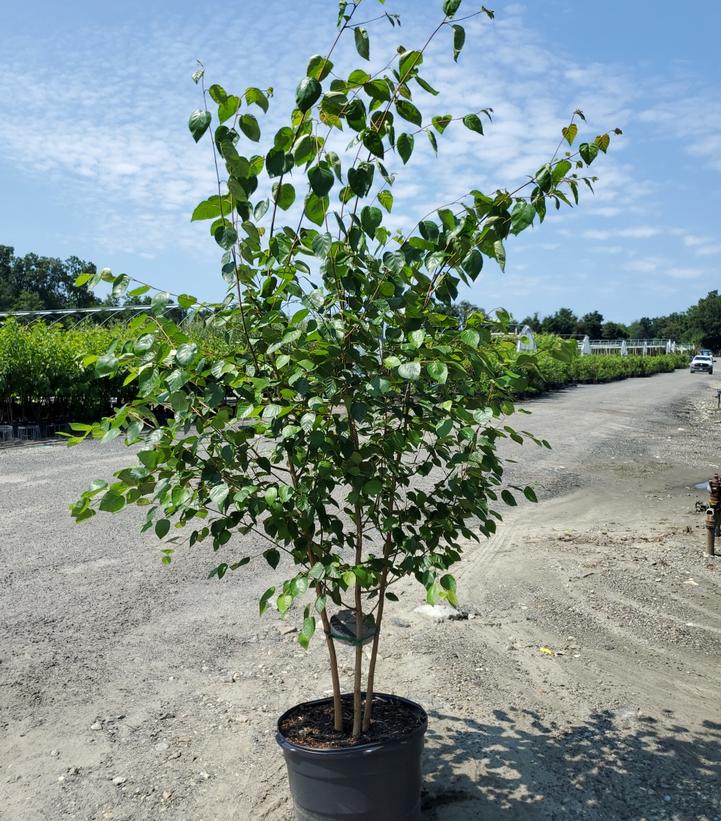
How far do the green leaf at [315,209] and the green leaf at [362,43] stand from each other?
1.33 feet

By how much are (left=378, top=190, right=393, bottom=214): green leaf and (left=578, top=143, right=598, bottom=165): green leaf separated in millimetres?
577

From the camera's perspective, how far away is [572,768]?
11.1 ft

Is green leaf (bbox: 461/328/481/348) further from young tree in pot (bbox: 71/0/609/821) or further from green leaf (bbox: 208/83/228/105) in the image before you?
green leaf (bbox: 208/83/228/105)

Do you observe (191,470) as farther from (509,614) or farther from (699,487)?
(699,487)

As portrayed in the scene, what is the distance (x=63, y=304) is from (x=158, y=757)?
271ft

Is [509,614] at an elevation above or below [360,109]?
below

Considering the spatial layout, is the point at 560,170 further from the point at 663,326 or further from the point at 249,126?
the point at 663,326

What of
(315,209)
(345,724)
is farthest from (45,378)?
(315,209)

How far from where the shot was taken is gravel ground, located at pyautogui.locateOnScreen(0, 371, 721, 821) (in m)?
3.22

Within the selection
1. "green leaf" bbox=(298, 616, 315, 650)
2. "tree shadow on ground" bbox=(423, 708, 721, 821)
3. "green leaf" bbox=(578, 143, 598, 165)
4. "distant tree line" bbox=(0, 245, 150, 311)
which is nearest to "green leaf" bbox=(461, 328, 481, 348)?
"green leaf" bbox=(578, 143, 598, 165)

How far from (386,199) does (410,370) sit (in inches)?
26.8

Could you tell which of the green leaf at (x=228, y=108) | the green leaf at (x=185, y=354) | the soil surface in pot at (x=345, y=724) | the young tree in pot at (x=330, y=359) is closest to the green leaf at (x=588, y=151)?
the young tree in pot at (x=330, y=359)

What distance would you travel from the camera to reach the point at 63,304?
79.7 metres

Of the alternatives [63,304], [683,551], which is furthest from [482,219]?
[63,304]
